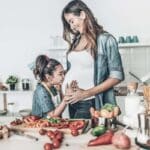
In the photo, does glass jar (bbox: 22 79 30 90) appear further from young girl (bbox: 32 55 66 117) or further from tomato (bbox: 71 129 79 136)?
tomato (bbox: 71 129 79 136)

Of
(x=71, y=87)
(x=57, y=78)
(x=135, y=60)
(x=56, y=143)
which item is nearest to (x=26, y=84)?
(x=57, y=78)

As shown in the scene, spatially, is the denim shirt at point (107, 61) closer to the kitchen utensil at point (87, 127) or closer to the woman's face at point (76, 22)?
the woman's face at point (76, 22)

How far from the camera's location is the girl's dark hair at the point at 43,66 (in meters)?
3.30

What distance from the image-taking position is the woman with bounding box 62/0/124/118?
10.3 feet

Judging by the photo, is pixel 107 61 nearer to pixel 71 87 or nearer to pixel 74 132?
pixel 71 87

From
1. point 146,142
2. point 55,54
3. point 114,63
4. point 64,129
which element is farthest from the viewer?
point 55,54

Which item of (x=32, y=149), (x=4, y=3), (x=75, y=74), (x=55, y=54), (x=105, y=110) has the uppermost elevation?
(x=4, y=3)

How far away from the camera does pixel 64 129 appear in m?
2.22

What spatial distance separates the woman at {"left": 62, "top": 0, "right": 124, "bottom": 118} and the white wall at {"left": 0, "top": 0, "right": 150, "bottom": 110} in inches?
3.9

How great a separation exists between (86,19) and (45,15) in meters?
0.47

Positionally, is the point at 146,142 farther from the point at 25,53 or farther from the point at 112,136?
the point at 25,53

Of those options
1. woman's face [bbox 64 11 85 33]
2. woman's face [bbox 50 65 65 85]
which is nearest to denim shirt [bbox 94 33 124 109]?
woman's face [bbox 64 11 85 33]

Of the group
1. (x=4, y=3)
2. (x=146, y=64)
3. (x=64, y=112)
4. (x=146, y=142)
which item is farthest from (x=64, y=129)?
(x=4, y=3)

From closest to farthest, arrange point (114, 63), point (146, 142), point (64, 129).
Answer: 1. point (146, 142)
2. point (64, 129)
3. point (114, 63)
